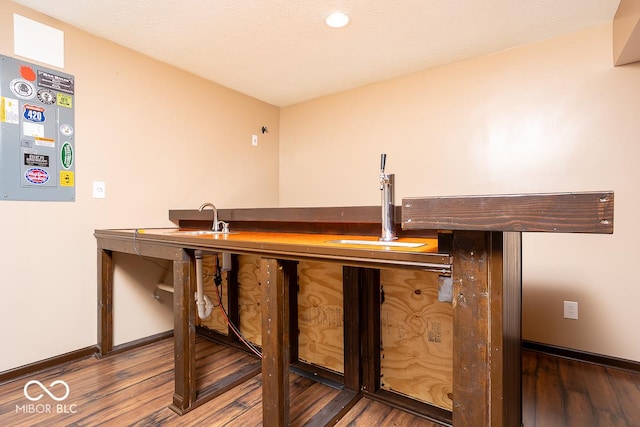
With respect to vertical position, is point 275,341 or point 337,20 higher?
point 337,20

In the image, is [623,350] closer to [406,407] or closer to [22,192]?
[406,407]

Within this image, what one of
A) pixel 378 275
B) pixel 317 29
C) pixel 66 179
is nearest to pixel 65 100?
pixel 66 179

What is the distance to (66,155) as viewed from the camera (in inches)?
83.8

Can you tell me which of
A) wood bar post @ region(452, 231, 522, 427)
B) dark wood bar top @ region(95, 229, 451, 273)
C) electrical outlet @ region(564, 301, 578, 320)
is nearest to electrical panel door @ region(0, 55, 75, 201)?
dark wood bar top @ region(95, 229, 451, 273)

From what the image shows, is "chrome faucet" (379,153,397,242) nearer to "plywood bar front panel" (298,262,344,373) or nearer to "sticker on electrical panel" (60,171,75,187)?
"plywood bar front panel" (298,262,344,373)

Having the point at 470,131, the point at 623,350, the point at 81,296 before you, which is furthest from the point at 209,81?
the point at 623,350

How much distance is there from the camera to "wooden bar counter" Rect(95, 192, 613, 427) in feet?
2.44

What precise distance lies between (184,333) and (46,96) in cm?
170

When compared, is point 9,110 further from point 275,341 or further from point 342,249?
point 342,249

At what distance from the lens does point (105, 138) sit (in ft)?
7.63

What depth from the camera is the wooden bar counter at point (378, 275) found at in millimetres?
745

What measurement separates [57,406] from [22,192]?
1206 millimetres

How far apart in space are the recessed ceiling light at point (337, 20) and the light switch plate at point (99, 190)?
1.88 meters

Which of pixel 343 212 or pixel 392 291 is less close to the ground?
pixel 343 212
